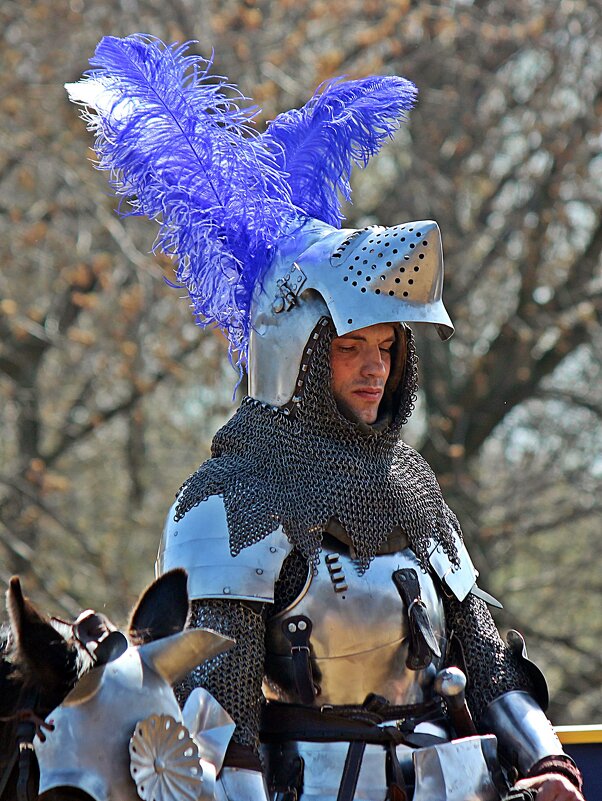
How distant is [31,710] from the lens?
287 centimetres

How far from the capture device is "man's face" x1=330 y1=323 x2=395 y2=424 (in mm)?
4148

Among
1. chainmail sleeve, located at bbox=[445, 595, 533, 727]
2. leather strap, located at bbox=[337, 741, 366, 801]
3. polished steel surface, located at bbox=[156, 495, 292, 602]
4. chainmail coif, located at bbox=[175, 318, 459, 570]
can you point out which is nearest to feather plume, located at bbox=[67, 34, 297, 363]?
chainmail coif, located at bbox=[175, 318, 459, 570]

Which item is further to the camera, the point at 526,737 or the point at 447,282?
the point at 447,282

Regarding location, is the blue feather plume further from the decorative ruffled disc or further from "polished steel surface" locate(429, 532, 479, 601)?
the decorative ruffled disc

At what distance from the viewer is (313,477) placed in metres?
A: 4.09

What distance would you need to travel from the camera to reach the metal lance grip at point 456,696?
13.2 ft

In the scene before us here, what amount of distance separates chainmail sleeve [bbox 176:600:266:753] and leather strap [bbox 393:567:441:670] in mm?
376

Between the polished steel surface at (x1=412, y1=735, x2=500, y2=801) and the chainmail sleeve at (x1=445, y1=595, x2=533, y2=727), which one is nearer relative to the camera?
the polished steel surface at (x1=412, y1=735, x2=500, y2=801)

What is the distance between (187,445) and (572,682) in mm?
3002

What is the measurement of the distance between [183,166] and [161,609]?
4.81ft

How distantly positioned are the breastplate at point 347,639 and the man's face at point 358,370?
41 cm

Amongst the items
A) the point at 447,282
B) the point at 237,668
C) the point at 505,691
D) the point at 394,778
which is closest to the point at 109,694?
the point at 237,668

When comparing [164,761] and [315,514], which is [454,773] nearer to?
[315,514]

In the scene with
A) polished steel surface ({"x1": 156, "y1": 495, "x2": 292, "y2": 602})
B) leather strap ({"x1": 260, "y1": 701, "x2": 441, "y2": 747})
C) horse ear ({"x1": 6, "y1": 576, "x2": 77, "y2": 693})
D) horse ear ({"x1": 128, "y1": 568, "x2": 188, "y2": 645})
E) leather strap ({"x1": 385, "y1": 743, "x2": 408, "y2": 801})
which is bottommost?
leather strap ({"x1": 385, "y1": 743, "x2": 408, "y2": 801})
